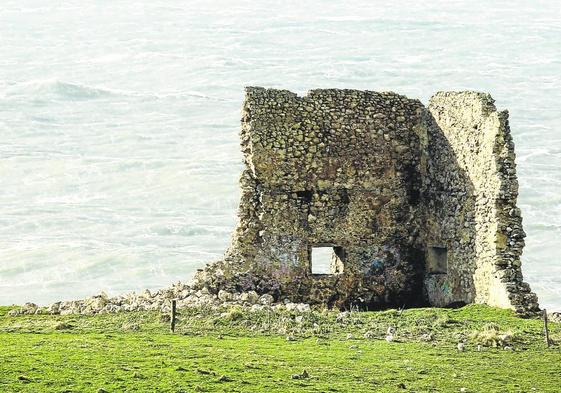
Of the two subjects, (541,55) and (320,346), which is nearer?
(320,346)

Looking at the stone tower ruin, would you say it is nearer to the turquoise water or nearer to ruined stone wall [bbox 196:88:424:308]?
ruined stone wall [bbox 196:88:424:308]

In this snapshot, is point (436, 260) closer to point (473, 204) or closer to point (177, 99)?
point (473, 204)

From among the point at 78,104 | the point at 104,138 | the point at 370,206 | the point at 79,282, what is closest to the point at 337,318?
the point at 370,206

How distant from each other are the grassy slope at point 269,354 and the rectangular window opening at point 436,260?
3.17 metres

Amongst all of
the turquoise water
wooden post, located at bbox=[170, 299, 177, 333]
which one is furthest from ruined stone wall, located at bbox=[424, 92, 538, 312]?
the turquoise water

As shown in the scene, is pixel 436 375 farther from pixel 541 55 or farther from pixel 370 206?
pixel 541 55

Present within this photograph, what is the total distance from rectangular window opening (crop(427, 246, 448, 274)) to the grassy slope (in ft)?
10.4

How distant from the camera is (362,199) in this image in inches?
1264

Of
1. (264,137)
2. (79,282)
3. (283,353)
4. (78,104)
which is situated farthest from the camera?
(78,104)

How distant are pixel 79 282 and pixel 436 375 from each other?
49179 millimetres

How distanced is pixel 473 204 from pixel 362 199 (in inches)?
115

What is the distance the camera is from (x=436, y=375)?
22062 mm

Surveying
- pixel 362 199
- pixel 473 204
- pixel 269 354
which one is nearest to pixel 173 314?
pixel 269 354

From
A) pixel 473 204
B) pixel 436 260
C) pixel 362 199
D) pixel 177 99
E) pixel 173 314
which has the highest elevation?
pixel 177 99
